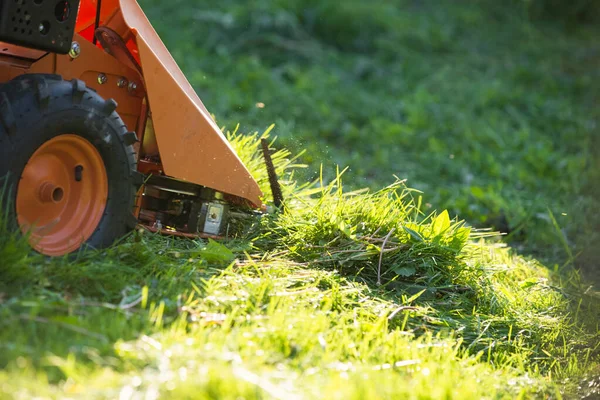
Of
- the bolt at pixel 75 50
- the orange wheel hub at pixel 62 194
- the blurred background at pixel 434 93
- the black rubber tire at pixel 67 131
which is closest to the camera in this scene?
the black rubber tire at pixel 67 131

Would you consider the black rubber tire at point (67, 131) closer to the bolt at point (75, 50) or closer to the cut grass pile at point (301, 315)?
the cut grass pile at point (301, 315)

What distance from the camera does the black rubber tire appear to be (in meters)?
2.63

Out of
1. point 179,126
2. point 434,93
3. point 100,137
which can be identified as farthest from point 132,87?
point 434,93

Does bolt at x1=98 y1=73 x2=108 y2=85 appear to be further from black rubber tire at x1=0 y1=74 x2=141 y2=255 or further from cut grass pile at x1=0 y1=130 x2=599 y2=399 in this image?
cut grass pile at x1=0 y1=130 x2=599 y2=399

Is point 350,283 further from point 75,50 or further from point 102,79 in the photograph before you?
point 75,50

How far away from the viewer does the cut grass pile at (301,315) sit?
218 centimetres

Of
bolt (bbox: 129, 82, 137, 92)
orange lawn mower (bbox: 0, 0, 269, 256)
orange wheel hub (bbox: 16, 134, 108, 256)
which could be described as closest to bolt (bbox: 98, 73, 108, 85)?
orange lawn mower (bbox: 0, 0, 269, 256)

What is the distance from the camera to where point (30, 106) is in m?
2.68

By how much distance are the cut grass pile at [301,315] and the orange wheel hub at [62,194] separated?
13 centimetres

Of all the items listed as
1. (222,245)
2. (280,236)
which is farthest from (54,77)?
(280,236)

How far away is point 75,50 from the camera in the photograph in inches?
120

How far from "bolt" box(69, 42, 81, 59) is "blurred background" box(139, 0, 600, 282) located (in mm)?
1446

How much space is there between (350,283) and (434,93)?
496 centimetres

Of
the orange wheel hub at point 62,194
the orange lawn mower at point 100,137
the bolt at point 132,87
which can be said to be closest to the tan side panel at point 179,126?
the orange lawn mower at point 100,137
